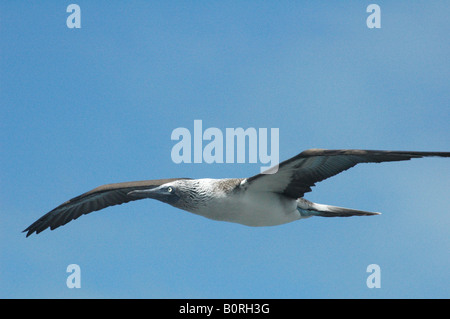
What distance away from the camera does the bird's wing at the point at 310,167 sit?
10.4m

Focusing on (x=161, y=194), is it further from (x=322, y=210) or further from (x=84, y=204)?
(x=322, y=210)

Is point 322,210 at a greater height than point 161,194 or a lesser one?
lesser

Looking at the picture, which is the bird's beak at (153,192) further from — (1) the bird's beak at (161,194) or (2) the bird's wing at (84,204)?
(2) the bird's wing at (84,204)

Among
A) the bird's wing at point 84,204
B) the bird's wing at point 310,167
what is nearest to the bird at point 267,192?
the bird's wing at point 310,167

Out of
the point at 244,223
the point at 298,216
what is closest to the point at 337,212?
the point at 298,216

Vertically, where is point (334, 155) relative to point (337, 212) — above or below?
above

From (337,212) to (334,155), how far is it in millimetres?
2775

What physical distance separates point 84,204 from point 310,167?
5.80 m

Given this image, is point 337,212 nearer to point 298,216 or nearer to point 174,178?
point 298,216

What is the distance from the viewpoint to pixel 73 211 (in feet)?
48.6

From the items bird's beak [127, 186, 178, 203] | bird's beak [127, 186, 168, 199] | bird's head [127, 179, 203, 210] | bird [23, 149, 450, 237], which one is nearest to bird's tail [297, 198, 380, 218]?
bird [23, 149, 450, 237]

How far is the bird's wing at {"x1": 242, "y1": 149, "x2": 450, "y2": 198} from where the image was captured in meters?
10.4

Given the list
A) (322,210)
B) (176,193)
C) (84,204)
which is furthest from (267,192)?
(84,204)

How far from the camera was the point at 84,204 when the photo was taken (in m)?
14.7
